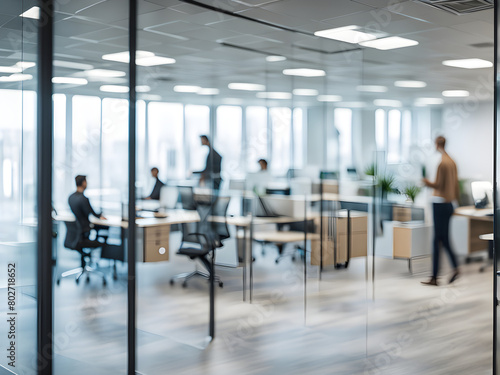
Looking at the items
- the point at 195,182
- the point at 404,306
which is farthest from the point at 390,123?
the point at 195,182

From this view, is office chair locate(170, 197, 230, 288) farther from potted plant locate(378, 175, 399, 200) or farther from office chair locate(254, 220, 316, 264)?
potted plant locate(378, 175, 399, 200)

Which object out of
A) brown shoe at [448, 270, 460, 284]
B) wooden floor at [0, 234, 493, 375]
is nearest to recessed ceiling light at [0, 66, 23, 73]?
wooden floor at [0, 234, 493, 375]

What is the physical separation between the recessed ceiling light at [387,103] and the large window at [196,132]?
50.1 inches

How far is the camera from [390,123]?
3.71 m

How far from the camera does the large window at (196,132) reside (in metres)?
4.41

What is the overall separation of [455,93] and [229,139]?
241 cm

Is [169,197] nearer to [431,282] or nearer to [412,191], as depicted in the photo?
[412,191]

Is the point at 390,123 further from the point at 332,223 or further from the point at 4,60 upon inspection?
the point at 4,60

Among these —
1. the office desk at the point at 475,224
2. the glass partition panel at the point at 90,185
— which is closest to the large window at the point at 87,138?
the glass partition panel at the point at 90,185

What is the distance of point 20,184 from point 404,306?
2503 mm

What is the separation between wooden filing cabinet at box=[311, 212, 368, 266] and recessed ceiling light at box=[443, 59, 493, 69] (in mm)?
1275

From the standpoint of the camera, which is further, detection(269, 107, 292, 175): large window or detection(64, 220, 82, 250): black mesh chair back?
detection(269, 107, 292, 175): large window

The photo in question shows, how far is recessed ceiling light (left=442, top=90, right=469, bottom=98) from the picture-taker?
3.00 m

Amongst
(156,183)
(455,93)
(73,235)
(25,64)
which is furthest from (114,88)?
(455,93)
